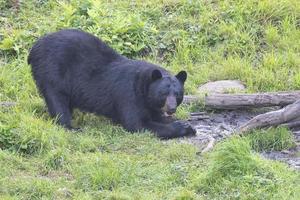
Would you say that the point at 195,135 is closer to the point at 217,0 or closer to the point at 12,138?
the point at 12,138

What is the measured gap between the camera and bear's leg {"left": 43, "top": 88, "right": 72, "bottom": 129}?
8498mm

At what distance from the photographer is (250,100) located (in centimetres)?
877

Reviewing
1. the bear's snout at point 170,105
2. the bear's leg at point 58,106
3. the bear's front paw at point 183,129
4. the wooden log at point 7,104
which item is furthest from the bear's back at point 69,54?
the bear's front paw at point 183,129

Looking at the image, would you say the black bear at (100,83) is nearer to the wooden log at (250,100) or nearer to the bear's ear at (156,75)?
the bear's ear at (156,75)

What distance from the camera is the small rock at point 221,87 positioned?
31.3 feet

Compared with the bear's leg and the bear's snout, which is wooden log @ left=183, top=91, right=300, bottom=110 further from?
the bear's leg

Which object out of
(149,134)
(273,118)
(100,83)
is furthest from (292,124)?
(100,83)

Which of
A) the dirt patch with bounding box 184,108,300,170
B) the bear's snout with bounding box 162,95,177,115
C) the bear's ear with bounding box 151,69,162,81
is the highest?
the bear's ear with bounding box 151,69,162,81

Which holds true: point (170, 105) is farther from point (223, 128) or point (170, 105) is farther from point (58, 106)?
point (58, 106)

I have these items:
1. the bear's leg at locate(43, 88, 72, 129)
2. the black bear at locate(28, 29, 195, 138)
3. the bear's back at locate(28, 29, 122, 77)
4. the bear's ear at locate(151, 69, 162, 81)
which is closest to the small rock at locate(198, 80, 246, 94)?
the black bear at locate(28, 29, 195, 138)

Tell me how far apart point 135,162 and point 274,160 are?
1.44 metres

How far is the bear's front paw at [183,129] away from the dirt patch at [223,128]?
87mm

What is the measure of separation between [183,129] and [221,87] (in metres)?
1.73

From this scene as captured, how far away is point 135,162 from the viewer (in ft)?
22.8
